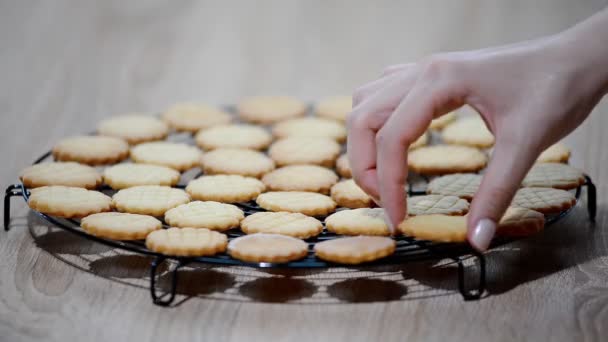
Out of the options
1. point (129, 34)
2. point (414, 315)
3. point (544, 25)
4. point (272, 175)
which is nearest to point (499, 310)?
point (414, 315)

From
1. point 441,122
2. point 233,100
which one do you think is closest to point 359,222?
point 441,122

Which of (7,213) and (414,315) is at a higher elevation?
(7,213)

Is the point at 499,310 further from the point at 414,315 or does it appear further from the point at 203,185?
the point at 203,185

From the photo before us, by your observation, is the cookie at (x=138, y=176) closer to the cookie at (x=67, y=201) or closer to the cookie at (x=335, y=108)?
the cookie at (x=67, y=201)

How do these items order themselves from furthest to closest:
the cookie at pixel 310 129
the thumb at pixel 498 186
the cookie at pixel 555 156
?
the cookie at pixel 310 129 < the cookie at pixel 555 156 < the thumb at pixel 498 186

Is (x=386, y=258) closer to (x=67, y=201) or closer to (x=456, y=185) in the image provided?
(x=456, y=185)

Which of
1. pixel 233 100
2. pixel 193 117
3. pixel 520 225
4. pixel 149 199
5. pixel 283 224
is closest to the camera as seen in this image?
pixel 520 225

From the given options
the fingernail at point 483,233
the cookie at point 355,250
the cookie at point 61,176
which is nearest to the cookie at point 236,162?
the cookie at point 61,176
